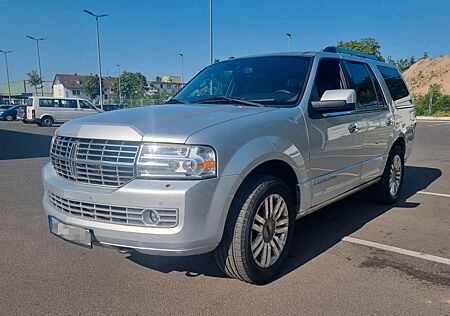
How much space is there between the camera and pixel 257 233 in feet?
10.4

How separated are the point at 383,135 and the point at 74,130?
373 cm

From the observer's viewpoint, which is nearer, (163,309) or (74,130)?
(163,309)

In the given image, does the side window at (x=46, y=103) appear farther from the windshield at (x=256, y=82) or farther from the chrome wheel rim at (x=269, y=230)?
the chrome wheel rim at (x=269, y=230)

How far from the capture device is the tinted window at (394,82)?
18.0ft

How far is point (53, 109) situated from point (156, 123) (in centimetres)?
2525

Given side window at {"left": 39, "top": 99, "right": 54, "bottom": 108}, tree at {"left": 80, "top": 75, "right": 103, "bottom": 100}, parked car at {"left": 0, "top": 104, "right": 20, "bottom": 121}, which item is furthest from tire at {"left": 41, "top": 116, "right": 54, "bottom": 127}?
tree at {"left": 80, "top": 75, "right": 103, "bottom": 100}

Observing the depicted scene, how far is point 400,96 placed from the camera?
5777 millimetres

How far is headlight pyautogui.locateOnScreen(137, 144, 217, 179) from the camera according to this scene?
267 centimetres

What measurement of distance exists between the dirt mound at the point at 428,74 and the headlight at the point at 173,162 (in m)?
59.1

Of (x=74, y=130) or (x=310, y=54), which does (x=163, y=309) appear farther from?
(x=310, y=54)

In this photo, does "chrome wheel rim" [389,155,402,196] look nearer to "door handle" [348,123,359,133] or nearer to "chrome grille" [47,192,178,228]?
"door handle" [348,123,359,133]

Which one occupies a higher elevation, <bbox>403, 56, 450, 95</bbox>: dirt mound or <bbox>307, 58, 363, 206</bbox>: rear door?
<bbox>403, 56, 450, 95</bbox>: dirt mound

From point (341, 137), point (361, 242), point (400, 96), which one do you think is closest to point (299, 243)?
point (361, 242)

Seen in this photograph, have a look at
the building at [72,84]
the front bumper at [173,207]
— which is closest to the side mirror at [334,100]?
the front bumper at [173,207]
